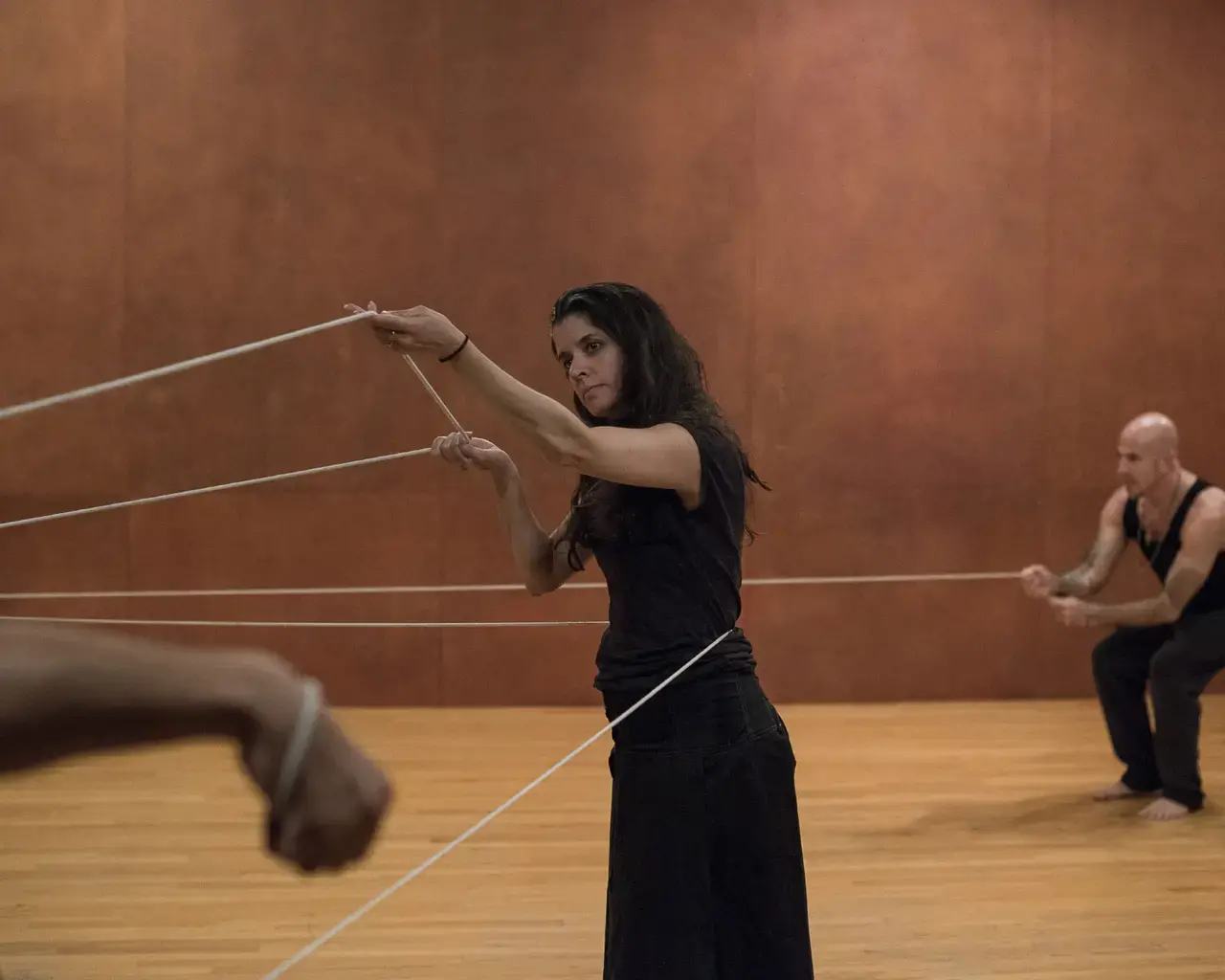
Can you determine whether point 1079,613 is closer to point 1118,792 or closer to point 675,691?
point 1118,792

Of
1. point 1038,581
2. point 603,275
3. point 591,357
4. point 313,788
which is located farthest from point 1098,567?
point 313,788

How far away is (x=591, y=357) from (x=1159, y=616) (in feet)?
8.27

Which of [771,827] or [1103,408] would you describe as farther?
[1103,408]

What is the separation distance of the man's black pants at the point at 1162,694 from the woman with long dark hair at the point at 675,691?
2.34 m

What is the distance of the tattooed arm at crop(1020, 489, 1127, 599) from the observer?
4.09m

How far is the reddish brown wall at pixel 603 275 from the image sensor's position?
5.35 meters

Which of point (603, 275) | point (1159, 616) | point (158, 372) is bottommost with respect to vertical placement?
point (1159, 616)

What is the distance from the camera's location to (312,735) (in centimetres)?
66

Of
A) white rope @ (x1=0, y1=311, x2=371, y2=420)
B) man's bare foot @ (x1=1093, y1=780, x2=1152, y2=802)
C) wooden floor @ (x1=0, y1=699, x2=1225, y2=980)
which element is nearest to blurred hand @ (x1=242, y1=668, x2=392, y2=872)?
white rope @ (x1=0, y1=311, x2=371, y2=420)

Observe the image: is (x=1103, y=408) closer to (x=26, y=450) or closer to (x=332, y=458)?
(x=332, y=458)

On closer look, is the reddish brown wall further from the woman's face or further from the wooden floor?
the woman's face

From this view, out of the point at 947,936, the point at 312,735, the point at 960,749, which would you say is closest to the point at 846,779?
the point at 960,749

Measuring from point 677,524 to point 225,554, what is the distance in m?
3.87

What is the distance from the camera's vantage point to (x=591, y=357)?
6.57 feet
